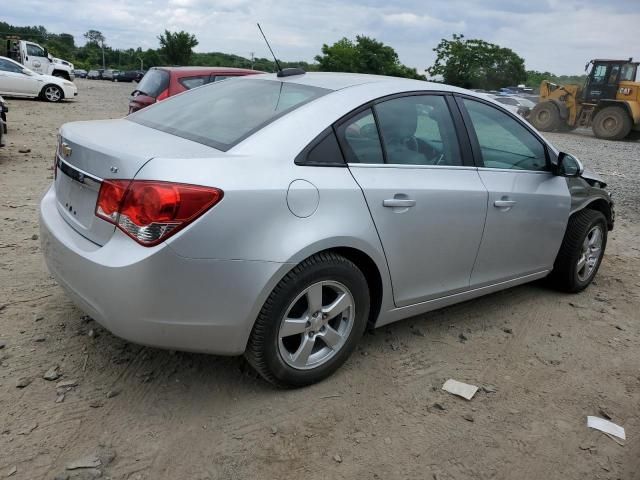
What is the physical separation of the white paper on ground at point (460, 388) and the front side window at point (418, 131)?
1247mm

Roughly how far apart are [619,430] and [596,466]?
1.23 feet

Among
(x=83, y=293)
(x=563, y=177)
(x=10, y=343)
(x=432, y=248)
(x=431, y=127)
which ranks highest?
(x=431, y=127)

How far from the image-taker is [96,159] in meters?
2.57

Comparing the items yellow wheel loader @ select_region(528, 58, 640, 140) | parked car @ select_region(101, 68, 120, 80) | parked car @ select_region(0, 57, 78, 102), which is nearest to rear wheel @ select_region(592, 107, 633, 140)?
yellow wheel loader @ select_region(528, 58, 640, 140)

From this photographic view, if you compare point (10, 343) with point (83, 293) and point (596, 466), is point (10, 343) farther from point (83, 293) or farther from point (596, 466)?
point (596, 466)

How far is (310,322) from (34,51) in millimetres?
28943

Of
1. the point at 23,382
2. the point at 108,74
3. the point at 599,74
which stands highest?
the point at 599,74

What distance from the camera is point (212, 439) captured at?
2.49m

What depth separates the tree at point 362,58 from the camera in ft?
167

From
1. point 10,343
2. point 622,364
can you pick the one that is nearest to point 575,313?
point 622,364

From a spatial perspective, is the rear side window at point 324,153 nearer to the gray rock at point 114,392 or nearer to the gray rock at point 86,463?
the gray rock at point 114,392

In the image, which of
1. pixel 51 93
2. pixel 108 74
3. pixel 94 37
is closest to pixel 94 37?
pixel 94 37

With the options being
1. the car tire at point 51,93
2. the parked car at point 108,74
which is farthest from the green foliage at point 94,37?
the car tire at point 51,93

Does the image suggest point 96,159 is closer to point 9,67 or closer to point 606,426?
point 606,426
